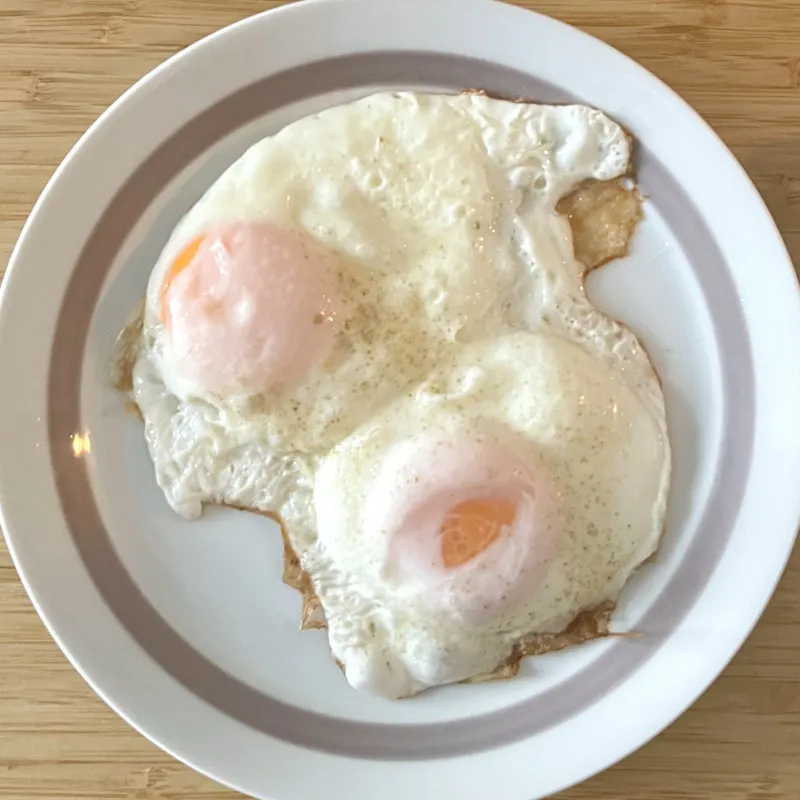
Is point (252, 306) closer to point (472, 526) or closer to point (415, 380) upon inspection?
point (415, 380)

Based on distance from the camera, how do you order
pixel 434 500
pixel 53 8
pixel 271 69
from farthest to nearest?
pixel 53 8, pixel 271 69, pixel 434 500

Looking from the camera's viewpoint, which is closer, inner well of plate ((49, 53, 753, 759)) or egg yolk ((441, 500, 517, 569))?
egg yolk ((441, 500, 517, 569))

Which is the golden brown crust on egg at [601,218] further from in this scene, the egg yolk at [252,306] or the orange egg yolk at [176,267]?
the orange egg yolk at [176,267]

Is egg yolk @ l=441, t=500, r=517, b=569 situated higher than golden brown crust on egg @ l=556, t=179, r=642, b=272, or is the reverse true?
golden brown crust on egg @ l=556, t=179, r=642, b=272

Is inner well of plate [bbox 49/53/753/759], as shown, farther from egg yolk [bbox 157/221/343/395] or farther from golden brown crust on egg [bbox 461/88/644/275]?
egg yolk [bbox 157/221/343/395]

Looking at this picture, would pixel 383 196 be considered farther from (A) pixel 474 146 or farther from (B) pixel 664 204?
(B) pixel 664 204

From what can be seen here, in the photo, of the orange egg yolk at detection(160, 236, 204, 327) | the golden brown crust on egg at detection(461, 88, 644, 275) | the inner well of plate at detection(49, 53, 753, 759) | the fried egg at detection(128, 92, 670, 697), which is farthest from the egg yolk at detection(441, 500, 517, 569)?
the orange egg yolk at detection(160, 236, 204, 327)

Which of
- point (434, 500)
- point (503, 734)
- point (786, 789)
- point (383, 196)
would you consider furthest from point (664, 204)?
point (786, 789)
